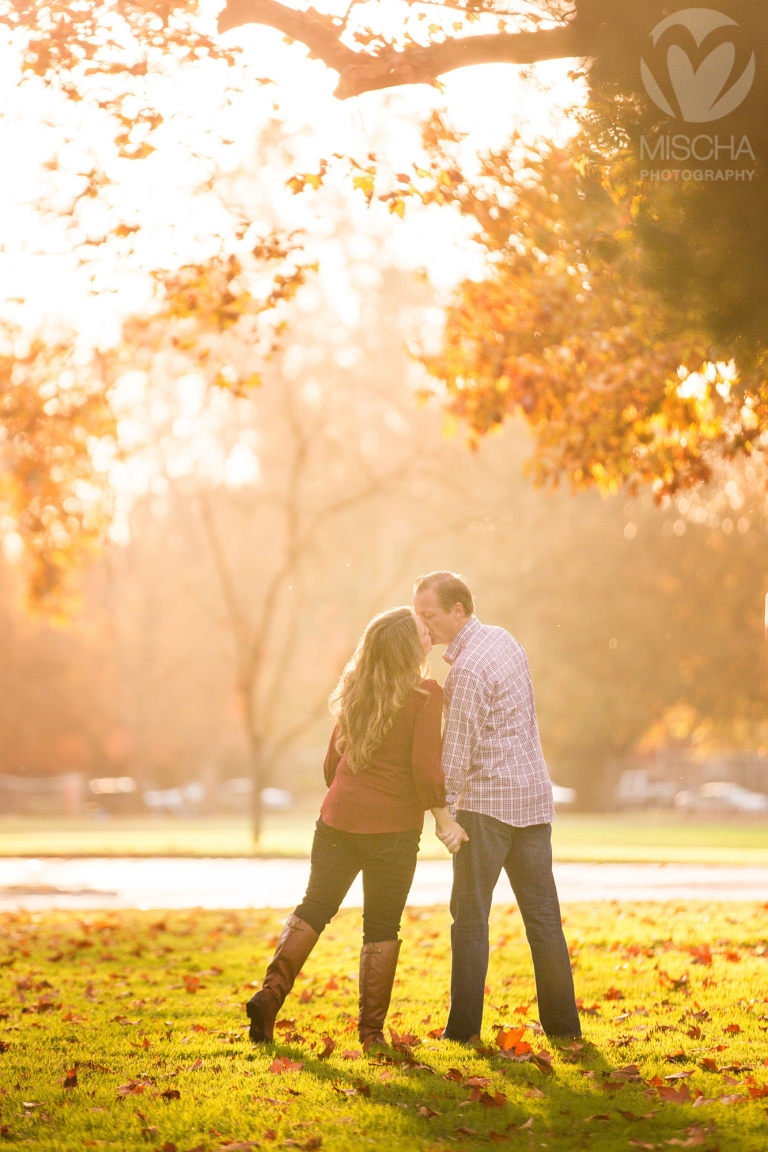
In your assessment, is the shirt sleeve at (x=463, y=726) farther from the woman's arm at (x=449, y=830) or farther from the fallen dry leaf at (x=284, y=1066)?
the fallen dry leaf at (x=284, y=1066)

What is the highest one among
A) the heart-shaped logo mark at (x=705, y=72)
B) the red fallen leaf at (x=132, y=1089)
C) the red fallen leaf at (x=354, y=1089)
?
the heart-shaped logo mark at (x=705, y=72)

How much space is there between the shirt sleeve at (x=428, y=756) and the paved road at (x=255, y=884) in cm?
718

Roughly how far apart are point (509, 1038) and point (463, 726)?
147 cm

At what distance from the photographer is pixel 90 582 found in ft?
182

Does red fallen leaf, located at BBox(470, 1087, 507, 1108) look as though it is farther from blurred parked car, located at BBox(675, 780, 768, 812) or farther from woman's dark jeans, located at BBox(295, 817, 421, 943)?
blurred parked car, located at BBox(675, 780, 768, 812)

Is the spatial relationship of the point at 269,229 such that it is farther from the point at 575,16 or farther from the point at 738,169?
the point at 738,169

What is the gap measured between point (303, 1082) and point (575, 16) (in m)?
4.80

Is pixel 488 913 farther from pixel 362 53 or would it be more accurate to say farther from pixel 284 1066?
pixel 362 53

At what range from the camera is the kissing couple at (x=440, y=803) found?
5.95m

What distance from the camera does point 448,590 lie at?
6121mm

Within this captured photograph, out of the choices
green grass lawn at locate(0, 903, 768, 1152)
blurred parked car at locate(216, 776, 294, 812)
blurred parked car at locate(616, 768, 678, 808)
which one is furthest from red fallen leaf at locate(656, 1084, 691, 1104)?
blurred parked car at locate(216, 776, 294, 812)

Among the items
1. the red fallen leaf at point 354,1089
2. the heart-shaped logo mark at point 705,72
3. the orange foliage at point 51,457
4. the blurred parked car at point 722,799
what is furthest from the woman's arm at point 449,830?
the blurred parked car at point 722,799

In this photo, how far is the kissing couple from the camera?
5.95m

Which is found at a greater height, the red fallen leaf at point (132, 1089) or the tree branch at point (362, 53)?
the tree branch at point (362, 53)
